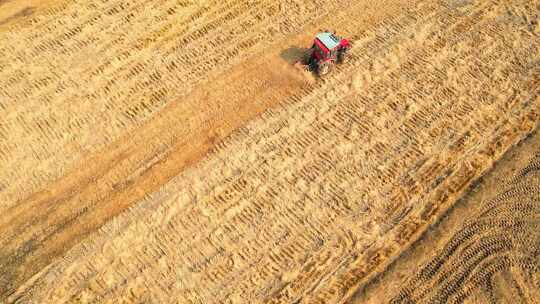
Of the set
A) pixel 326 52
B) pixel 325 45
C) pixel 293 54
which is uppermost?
pixel 325 45

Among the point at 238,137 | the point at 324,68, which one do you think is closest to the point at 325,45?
the point at 324,68

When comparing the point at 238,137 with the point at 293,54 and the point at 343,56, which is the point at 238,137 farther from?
the point at 343,56

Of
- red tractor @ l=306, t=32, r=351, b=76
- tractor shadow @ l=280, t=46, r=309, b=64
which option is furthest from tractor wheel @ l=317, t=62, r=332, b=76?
tractor shadow @ l=280, t=46, r=309, b=64

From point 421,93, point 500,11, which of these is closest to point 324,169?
point 421,93

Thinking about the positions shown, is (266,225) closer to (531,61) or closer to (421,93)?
(421,93)

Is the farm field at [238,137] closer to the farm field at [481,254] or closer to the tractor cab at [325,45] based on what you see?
the farm field at [481,254]

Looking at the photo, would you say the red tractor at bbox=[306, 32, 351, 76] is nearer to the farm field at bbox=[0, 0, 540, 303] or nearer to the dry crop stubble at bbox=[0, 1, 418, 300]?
the farm field at bbox=[0, 0, 540, 303]

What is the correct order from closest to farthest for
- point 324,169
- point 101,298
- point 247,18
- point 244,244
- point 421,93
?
1. point 101,298
2. point 244,244
3. point 324,169
4. point 421,93
5. point 247,18
